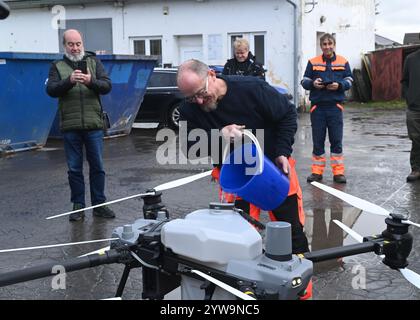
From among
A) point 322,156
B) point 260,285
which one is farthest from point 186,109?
point 322,156

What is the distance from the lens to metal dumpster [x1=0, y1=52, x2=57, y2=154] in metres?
9.60

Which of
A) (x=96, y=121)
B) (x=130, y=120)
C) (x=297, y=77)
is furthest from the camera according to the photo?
(x=297, y=77)

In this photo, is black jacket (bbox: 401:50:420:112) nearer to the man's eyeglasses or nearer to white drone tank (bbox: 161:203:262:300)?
the man's eyeglasses

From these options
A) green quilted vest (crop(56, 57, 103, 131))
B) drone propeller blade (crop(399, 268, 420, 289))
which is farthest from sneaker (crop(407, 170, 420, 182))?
drone propeller blade (crop(399, 268, 420, 289))

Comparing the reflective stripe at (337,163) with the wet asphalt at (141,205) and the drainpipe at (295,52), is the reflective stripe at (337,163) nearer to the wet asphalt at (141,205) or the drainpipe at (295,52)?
the wet asphalt at (141,205)

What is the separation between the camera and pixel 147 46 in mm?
20203

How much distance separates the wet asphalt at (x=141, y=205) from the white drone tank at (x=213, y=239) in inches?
64.9

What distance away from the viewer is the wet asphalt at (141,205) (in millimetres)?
4027

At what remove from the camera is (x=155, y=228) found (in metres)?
2.60

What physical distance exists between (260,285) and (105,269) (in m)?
2.45

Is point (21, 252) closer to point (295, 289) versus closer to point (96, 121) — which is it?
point (96, 121)

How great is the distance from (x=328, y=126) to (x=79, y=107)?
3487mm

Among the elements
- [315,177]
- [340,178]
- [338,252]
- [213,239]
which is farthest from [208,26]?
[213,239]

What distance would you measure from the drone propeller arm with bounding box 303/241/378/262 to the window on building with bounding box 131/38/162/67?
18.1m
